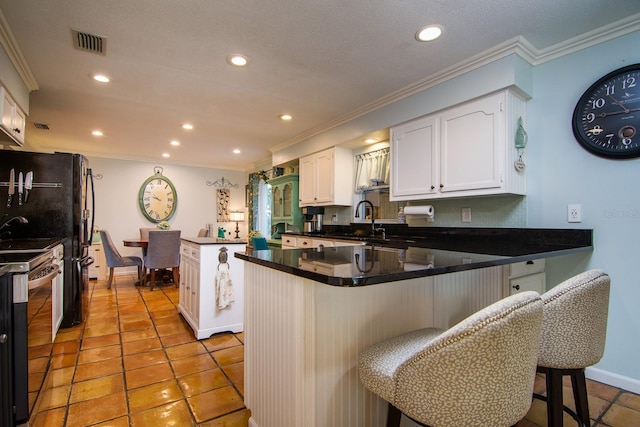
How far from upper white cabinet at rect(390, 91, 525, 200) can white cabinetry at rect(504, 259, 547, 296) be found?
1.84ft

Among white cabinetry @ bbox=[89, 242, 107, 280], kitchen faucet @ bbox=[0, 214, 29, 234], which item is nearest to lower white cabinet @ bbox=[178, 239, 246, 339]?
kitchen faucet @ bbox=[0, 214, 29, 234]

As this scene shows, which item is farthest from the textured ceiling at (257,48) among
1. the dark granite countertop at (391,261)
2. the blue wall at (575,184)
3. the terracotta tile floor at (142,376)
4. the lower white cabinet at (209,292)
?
the terracotta tile floor at (142,376)

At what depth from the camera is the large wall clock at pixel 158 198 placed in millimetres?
6293

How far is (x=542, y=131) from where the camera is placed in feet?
7.92

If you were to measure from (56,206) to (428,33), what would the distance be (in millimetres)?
3548

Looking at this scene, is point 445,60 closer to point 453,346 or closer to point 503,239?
point 503,239

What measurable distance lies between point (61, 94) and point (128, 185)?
10.9 feet

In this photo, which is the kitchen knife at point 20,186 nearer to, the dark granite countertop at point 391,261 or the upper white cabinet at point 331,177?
the dark granite countertop at point 391,261

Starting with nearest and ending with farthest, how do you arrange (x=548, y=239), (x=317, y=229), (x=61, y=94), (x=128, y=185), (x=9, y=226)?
(x=548, y=239) → (x=9, y=226) → (x=61, y=94) → (x=317, y=229) → (x=128, y=185)

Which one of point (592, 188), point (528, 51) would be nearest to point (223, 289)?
point (592, 188)

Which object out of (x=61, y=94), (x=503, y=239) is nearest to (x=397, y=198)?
(x=503, y=239)

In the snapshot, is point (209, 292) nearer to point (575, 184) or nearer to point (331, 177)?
point (331, 177)

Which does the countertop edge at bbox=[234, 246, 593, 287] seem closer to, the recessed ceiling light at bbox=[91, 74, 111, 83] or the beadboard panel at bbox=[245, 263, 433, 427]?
the beadboard panel at bbox=[245, 263, 433, 427]

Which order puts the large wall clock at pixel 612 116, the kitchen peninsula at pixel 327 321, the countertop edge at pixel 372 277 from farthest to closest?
the large wall clock at pixel 612 116 < the kitchen peninsula at pixel 327 321 < the countertop edge at pixel 372 277
